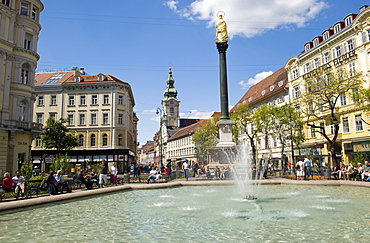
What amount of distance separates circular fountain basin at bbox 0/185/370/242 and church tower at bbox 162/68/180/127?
12703 centimetres

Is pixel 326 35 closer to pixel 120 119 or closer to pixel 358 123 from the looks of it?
pixel 358 123

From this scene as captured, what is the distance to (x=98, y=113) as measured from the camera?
50.2 metres

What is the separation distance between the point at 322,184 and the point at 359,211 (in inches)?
376

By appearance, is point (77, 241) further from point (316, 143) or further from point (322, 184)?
point (316, 143)

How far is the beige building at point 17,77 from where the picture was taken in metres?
27.5

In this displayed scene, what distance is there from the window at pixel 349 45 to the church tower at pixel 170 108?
4169 inches

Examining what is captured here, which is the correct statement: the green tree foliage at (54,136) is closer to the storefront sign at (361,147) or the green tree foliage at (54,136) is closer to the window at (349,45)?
the storefront sign at (361,147)

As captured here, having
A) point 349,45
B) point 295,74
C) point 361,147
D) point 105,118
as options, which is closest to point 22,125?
point 105,118

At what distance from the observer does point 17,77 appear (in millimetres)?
29344

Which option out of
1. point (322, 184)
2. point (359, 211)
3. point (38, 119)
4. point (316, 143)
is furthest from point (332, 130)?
point (38, 119)

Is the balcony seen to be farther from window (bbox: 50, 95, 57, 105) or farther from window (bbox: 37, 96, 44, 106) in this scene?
window (bbox: 37, 96, 44, 106)

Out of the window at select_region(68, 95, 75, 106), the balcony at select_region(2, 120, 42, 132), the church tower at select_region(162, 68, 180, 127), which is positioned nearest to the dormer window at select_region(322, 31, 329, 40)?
the balcony at select_region(2, 120, 42, 132)

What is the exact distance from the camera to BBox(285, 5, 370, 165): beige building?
109 ft

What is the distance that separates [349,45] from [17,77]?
37.7 meters
